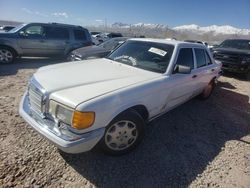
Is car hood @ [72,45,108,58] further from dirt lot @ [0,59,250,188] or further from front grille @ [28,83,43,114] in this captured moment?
front grille @ [28,83,43,114]

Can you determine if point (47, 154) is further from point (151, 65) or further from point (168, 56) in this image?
point (168, 56)

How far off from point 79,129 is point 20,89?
12.6 feet

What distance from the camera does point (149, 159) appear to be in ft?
10.3

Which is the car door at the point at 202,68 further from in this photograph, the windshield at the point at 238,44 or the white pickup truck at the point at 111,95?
the windshield at the point at 238,44

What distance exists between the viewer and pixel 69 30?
9977mm

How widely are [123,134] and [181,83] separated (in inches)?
61.5

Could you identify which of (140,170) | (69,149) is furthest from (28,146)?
(140,170)

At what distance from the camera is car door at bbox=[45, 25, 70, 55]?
9562mm

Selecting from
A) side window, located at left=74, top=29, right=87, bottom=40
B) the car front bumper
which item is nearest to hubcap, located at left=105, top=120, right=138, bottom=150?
the car front bumper

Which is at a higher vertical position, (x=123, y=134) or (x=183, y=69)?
(x=183, y=69)

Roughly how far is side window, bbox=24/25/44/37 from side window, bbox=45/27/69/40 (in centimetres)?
25

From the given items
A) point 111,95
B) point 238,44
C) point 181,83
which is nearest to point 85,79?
point 111,95

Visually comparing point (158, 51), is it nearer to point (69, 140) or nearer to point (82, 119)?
point (82, 119)

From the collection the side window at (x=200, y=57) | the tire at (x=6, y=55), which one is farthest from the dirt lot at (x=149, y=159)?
the tire at (x=6, y=55)
